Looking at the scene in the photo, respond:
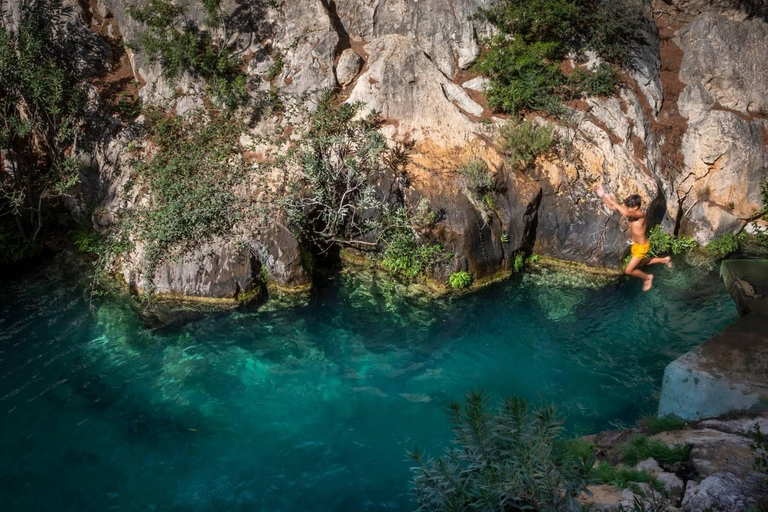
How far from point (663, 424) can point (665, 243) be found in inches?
356

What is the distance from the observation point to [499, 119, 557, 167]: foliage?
546 inches

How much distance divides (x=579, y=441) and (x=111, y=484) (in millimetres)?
7498

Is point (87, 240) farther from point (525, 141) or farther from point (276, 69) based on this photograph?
point (525, 141)

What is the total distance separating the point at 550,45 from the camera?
50.2 ft

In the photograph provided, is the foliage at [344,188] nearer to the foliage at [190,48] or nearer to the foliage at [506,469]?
the foliage at [190,48]

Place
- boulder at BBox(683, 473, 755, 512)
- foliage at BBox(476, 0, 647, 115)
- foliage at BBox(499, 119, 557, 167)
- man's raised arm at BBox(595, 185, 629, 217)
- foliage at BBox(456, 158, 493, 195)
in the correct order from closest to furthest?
boulder at BBox(683, 473, 755, 512)
man's raised arm at BBox(595, 185, 629, 217)
foliage at BBox(456, 158, 493, 195)
foliage at BBox(499, 119, 557, 167)
foliage at BBox(476, 0, 647, 115)

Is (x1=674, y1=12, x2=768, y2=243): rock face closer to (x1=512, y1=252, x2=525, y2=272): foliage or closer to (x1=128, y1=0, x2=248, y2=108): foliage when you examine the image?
(x1=512, y1=252, x2=525, y2=272): foliage

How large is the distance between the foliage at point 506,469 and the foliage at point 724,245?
1297cm

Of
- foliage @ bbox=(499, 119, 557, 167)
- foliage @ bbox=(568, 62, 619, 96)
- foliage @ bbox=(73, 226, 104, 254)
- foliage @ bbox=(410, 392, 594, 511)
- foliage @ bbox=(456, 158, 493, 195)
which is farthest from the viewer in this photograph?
foliage @ bbox=(568, 62, 619, 96)

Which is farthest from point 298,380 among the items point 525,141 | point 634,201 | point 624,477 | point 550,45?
point 550,45

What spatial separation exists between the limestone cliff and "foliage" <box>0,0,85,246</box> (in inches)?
25.9

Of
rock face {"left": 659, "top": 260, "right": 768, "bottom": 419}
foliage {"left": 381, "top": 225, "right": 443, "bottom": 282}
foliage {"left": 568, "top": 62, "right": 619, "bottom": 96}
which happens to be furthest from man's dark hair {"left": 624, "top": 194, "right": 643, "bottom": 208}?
foliage {"left": 568, "top": 62, "right": 619, "bottom": 96}

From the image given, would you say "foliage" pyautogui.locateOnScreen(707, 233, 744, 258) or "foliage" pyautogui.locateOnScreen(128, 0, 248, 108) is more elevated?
"foliage" pyautogui.locateOnScreen(128, 0, 248, 108)

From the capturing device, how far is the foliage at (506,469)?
13.9 feet
